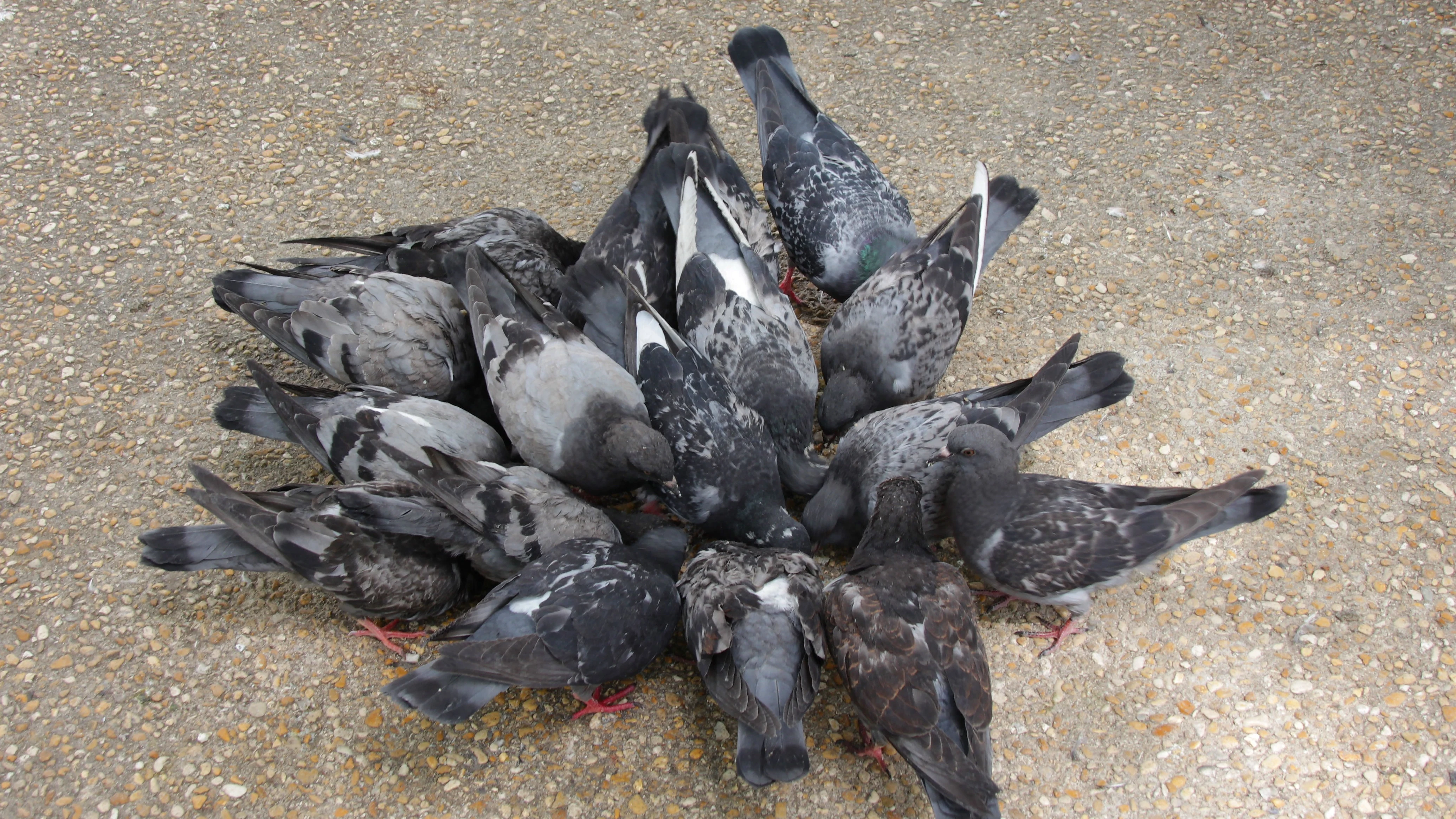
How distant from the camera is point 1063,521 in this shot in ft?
12.8

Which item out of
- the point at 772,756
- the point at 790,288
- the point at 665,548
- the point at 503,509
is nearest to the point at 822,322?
the point at 790,288

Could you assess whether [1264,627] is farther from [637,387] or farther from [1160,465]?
[637,387]

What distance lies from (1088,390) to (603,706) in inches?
103

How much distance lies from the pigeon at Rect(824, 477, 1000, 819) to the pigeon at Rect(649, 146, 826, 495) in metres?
0.79

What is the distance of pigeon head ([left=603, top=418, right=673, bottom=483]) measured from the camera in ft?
13.9

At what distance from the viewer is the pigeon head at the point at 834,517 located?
433cm

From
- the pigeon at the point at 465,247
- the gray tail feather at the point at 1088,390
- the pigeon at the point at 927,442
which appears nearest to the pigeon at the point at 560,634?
the pigeon at the point at 927,442

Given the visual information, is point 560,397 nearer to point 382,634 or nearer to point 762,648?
point 382,634

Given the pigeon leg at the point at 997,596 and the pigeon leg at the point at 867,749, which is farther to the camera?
the pigeon leg at the point at 997,596

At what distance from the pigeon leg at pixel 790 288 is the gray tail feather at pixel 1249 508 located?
2767 mm

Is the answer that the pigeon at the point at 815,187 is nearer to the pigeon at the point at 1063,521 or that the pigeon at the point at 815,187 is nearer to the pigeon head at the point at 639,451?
the pigeon at the point at 1063,521

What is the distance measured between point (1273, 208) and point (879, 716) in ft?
14.5

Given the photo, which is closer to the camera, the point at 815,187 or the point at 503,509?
the point at 503,509

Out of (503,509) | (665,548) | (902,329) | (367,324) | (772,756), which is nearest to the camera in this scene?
(772,756)
